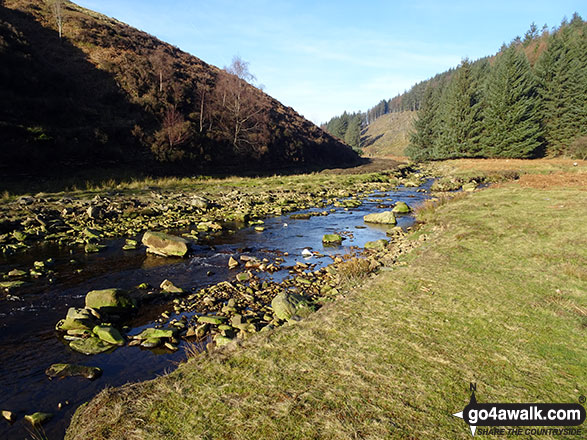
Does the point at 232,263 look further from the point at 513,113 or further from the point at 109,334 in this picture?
the point at 513,113

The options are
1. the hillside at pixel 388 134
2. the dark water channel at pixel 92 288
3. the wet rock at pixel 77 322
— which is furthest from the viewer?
the hillside at pixel 388 134

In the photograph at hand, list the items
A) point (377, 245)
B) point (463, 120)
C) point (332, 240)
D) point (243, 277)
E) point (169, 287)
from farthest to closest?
point (463, 120)
point (332, 240)
point (377, 245)
point (243, 277)
point (169, 287)

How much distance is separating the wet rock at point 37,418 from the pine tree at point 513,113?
59215 millimetres

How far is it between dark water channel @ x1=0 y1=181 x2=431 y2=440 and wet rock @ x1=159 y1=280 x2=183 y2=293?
1.42ft

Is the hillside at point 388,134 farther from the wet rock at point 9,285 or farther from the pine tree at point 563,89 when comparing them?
the wet rock at point 9,285

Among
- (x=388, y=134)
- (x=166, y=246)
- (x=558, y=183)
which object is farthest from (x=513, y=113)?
(x=388, y=134)

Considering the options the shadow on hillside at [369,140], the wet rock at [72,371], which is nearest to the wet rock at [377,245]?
the wet rock at [72,371]

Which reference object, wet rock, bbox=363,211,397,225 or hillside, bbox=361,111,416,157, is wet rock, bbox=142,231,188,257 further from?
hillside, bbox=361,111,416,157

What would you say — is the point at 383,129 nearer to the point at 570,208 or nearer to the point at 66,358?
the point at 570,208

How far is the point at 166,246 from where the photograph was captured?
12688mm

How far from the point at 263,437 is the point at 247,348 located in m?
1.87

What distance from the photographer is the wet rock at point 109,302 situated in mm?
7910

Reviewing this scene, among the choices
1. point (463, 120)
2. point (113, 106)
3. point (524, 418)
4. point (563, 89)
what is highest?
point (563, 89)

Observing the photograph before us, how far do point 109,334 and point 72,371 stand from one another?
105 cm
